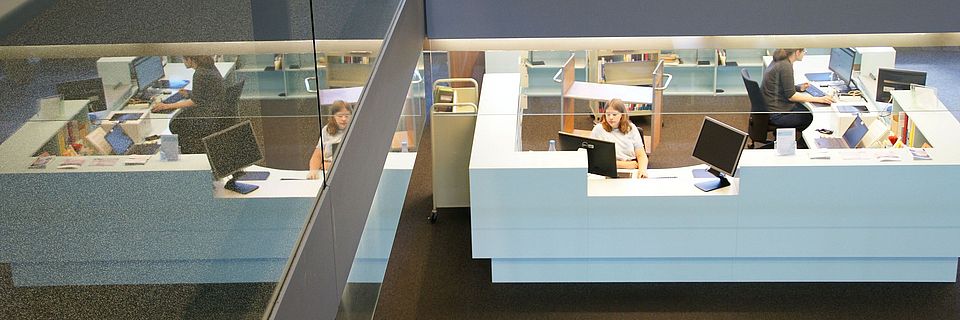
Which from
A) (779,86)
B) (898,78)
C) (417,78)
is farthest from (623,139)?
(417,78)

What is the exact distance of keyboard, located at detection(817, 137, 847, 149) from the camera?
8.05 m

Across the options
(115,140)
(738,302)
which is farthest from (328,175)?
(738,302)

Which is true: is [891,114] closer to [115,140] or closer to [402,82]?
[402,82]

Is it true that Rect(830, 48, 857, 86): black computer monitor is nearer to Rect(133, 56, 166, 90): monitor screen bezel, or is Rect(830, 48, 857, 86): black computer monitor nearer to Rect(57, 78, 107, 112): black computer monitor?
Rect(133, 56, 166, 90): monitor screen bezel

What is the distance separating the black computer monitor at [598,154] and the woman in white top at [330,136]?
15.9ft

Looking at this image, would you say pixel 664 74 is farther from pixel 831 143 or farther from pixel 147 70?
pixel 147 70

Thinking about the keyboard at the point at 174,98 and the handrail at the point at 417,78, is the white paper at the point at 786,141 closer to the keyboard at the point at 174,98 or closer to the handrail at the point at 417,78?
the handrail at the point at 417,78

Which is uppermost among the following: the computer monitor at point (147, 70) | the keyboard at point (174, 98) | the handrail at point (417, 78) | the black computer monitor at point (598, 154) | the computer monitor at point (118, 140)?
the computer monitor at point (147, 70)


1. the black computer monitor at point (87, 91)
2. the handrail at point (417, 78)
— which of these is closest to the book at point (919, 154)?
the handrail at point (417, 78)

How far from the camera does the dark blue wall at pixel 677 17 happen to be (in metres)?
6.28

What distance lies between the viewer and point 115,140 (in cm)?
94

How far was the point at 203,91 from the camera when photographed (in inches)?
48.5

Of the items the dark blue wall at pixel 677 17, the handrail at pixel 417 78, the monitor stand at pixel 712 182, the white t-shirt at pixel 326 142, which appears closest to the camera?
the white t-shirt at pixel 326 142

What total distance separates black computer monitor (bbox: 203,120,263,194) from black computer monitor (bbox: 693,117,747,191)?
593cm
